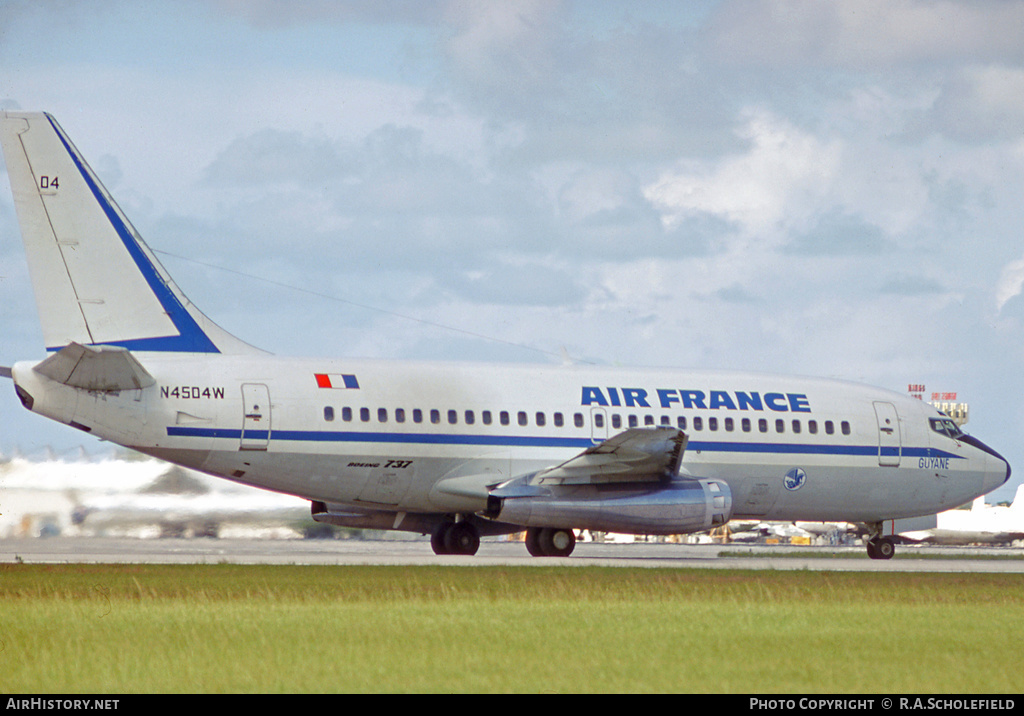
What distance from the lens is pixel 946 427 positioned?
35094 mm

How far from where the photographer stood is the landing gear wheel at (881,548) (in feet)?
110

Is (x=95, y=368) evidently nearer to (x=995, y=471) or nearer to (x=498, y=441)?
(x=498, y=441)

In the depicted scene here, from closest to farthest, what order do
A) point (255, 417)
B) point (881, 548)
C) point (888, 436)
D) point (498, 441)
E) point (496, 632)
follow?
1. point (496, 632)
2. point (255, 417)
3. point (498, 441)
4. point (881, 548)
5. point (888, 436)

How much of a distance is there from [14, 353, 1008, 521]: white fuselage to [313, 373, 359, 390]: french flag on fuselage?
0.09ft

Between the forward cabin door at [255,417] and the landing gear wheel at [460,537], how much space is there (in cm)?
554

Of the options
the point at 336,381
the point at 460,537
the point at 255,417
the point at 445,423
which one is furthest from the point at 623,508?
the point at 255,417

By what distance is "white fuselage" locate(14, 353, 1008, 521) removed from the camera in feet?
88.9

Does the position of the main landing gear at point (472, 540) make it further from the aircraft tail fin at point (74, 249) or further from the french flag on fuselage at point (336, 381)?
the aircraft tail fin at point (74, 249)

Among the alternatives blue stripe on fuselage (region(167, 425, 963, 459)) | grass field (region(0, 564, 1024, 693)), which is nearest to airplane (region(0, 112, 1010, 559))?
blue stripe on fuselage (region(167, 425, 963, 459))

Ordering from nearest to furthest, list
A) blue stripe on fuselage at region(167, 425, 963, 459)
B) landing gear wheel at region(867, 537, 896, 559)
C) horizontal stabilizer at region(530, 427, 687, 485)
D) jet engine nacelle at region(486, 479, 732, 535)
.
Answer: blue stripe on fuselage at region(167, 425, 963, 459)
horizontal stabilizer at region(530, 427, 687, 485)
jet engine nacelle at region(486, 479, 732, 535)
landing gear wheel at region(867, 537, 896, 559)

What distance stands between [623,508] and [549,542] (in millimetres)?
3283

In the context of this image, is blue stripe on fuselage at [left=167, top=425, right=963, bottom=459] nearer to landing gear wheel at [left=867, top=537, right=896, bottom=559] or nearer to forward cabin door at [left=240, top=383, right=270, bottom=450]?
forward cabin door at [left=240, top=383, right=270, bottom=450]
